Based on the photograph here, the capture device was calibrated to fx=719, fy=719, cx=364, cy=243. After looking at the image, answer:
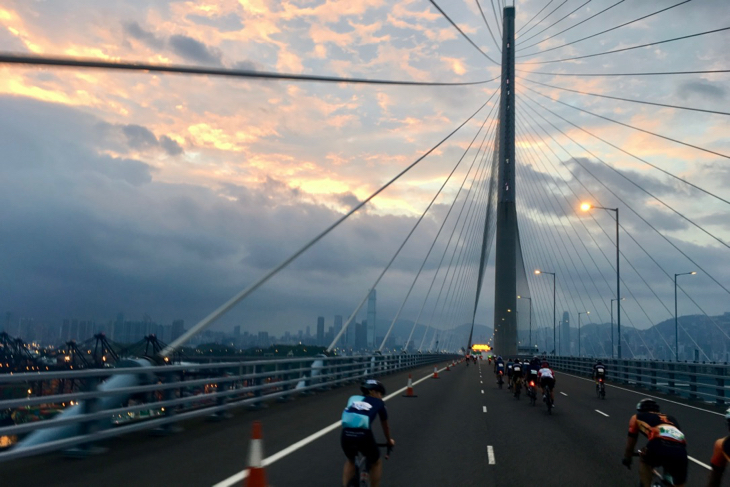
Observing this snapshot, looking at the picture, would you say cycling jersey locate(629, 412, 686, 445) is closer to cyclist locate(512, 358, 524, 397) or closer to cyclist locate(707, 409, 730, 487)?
cyclist locate(707, 409, 730, 487)

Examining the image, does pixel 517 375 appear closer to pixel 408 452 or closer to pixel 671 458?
pixel 408 452

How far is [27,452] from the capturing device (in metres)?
9.46

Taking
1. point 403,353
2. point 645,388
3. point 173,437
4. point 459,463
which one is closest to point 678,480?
point 459,463

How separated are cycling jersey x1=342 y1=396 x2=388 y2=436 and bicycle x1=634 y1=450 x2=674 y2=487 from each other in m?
2.81

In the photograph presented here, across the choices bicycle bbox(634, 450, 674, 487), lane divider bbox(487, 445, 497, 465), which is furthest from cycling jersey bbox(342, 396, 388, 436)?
lane divider bbox(487, 445, 497, 465)

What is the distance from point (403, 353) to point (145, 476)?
38.6m

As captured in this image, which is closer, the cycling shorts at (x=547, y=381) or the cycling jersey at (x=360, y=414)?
the cycling jersey at (x=360, y=414)

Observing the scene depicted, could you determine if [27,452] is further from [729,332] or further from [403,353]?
[403,353]

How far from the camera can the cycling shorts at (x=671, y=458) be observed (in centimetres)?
688

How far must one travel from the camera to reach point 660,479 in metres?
7.24

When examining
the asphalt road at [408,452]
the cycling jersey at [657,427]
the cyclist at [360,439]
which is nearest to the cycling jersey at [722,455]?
the cycling jersey at [657,427]

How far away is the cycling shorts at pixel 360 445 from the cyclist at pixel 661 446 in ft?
8.99

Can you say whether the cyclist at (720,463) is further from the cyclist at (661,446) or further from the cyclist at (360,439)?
the cyclist at (360,439)

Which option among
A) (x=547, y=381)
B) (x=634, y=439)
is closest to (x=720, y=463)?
(x=634, y=439)
